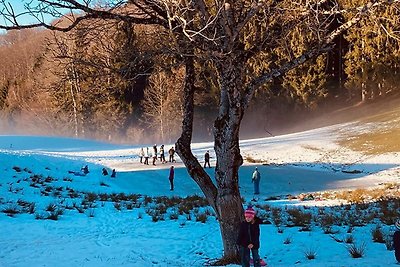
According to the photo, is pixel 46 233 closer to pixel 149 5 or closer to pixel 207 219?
pixel 207 219

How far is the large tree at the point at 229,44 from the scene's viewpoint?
6.72 meters

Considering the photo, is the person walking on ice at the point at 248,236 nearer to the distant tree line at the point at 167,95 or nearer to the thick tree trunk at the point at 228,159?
the thick tree trunk at the point at 228,159

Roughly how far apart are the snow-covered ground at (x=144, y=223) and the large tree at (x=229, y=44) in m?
1.89

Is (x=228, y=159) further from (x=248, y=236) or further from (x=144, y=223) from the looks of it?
(x=144, y=223)

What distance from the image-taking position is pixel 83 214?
13.0 metres

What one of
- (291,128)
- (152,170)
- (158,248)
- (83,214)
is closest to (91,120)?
(291,128)

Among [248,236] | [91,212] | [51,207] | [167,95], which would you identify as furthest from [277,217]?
[167,95]

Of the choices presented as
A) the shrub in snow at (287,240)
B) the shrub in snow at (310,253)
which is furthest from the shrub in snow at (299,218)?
the shrub in snow at (310,253)

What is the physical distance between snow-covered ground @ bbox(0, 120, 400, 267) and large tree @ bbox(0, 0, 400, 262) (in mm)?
1895

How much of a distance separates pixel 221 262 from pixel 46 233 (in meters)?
4.97

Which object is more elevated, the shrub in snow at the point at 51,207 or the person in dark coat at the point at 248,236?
the person in dark coat at the point at 248,236

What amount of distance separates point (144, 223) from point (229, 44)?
729 centimetres

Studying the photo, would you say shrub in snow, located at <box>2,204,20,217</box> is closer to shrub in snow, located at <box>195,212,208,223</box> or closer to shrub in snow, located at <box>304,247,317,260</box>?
shrub in snow, located at <box>195,212,208,223</box>

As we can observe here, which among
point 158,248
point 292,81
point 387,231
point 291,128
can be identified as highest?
point 292,81
